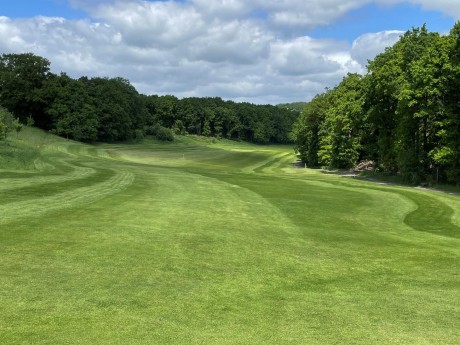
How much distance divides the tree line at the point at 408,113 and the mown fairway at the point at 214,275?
2693 centimetres

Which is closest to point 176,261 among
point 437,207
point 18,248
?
point 18,248

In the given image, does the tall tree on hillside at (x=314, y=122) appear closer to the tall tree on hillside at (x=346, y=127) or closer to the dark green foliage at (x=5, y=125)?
the tall tree on hillside at (x=346, y=127)

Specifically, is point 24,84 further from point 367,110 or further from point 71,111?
point 367,110

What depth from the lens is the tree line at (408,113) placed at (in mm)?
43375

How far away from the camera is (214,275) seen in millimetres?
10430

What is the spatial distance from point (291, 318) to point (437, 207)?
23.2 metres

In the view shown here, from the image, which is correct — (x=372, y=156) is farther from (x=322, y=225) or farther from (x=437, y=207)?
(x=322, y=225)

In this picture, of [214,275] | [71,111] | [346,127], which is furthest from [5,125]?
[71,111]

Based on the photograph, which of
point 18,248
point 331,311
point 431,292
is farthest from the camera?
point 18,248

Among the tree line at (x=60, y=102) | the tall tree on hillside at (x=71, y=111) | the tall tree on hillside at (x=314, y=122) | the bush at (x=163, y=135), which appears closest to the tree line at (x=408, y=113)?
the tall tree on hillside at (x=314, y=122)

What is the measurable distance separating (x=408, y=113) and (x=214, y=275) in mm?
45501

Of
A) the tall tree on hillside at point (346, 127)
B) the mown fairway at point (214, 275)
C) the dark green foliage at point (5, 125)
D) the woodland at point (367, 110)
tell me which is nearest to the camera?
the mown fairway at point (214, 275)

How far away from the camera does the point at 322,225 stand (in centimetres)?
1917

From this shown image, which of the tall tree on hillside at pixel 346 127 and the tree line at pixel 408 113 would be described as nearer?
the tree line at pixel 408 113
